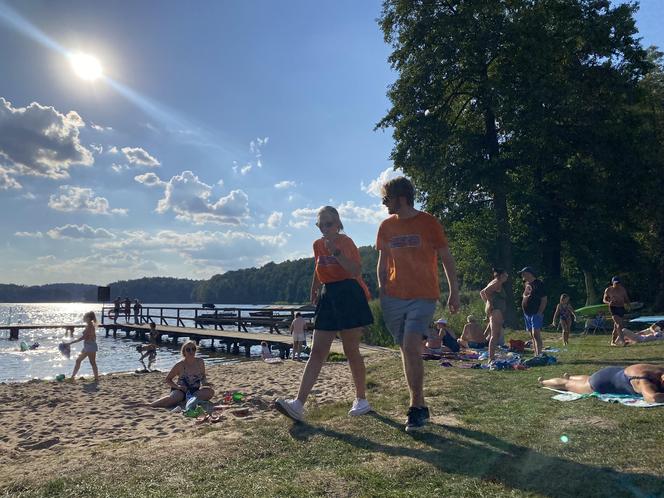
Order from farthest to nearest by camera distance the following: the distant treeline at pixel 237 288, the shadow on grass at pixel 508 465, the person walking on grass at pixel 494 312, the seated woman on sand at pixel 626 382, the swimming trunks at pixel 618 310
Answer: the distant treeline at pixel 237 288 < the swimming trunks at pixel 618 310 < the person walking on grass at pixel 494 312 < the seated woman on sand at pixel 626 382 < the shadow on grass at pixel 508 465

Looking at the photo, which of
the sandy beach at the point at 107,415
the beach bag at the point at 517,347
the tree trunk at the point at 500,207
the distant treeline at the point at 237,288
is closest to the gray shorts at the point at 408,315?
the sandy beach at the point at 107,415

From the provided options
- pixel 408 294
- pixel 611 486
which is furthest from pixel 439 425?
pixel 611 486

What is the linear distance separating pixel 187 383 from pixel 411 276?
5394 millimetres

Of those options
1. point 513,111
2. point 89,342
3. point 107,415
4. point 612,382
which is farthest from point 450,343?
point 513,111

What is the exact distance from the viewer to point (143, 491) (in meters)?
2.96

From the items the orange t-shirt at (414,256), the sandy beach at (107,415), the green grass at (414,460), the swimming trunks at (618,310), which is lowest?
the sandy beach at (107,415)

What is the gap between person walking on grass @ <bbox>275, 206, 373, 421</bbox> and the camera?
4363mm

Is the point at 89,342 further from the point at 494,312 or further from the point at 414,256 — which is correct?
→ the point at 414,256

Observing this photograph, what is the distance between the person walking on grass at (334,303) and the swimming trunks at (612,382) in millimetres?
2463

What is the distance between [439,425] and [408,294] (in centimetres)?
107

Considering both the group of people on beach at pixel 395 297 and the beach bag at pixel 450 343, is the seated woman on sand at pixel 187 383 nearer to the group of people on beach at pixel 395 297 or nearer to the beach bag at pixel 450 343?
the group of people on beach at pixel 395 297

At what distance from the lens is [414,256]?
161 inches

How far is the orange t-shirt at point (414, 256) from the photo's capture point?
4031 millimetres

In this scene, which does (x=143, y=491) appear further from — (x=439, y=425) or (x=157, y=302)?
(x=157, y=302)
